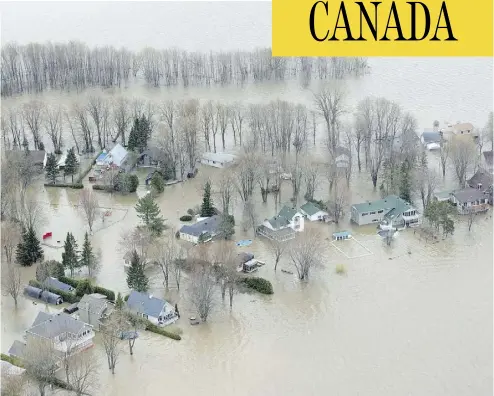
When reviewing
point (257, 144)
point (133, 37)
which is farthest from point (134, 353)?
point (133, 37)

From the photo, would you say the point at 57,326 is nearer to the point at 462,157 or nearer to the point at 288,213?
the point at 288,213

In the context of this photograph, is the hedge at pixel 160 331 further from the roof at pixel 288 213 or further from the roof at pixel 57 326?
the roof at pixel 288 213

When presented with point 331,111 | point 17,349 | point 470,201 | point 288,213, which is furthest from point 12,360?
point 331,111

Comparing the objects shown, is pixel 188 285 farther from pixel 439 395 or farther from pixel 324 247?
pixel 439 395

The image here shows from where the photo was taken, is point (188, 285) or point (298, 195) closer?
point (188, 285)

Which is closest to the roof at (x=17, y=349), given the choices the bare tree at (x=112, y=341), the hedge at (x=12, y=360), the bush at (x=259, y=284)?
the hedge at (x=12, y=360)

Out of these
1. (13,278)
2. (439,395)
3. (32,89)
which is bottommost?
(439,395)

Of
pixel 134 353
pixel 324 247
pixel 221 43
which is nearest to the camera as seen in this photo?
pixel 134 353
